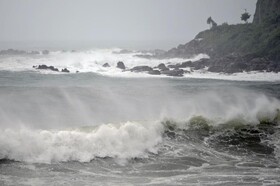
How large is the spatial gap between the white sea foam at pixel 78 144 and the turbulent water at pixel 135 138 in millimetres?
41

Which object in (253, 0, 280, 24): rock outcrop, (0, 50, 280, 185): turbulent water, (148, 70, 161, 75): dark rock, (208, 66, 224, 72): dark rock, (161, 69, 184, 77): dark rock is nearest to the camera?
(0, 50, 280, 185): turbulent water

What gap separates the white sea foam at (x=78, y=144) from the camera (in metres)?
14.0

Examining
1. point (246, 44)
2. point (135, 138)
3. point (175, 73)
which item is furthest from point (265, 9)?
point (135, 138)

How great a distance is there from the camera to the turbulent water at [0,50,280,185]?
41.9ft

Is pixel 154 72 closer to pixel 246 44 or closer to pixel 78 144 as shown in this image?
pixel 246 44

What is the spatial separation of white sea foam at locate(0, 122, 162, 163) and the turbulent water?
41mm

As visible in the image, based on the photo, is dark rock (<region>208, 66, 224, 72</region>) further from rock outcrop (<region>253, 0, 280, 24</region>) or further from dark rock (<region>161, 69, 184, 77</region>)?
rock outcrop (<region>253, 0, 280, 24</region>)

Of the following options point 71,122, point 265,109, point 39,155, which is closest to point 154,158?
point 39,155

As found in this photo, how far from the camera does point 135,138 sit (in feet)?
53.7

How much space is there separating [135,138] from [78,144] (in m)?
2.81

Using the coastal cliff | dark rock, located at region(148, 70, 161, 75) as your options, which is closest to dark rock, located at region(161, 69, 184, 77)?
dark rock, located at region(148, 70, 161, 75)

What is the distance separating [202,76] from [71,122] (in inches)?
1104

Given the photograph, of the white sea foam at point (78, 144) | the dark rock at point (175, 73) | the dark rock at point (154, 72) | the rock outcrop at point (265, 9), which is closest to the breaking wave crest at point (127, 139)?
the white sea foam at point (78, 144)

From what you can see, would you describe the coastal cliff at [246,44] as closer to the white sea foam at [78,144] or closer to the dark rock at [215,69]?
the dark rock at [215,69]
